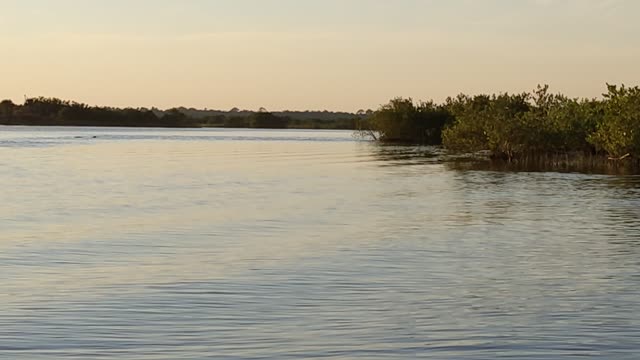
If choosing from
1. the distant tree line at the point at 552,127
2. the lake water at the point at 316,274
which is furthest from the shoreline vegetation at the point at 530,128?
the lake water at the point at 316,274

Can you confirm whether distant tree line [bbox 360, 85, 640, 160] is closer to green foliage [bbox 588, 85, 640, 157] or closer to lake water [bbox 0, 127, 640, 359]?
green foliage [bbox 588, 85, 640, 157]

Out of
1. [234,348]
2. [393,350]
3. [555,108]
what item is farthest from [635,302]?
[555,108]

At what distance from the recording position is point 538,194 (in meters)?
30.7

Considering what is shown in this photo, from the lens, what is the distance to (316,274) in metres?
14.6

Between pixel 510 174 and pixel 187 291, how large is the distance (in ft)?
100

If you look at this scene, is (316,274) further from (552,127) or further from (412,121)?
(412,121)

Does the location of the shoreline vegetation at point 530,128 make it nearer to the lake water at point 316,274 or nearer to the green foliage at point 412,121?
the green foliage at point 412,121

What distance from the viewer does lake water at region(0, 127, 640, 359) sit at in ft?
34.0

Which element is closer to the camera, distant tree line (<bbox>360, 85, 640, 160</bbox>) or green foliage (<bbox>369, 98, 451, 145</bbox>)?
distant tree line (<bbox>360, 85, 640, 160</bbox>)

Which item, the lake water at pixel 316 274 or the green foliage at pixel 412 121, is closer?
the lake water at pixel 316 274

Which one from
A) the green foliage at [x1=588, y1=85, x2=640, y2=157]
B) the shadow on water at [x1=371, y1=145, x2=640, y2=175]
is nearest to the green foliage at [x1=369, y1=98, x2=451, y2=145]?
the shadow on water at [x1=371, y1=145, x2=640, y2=175]

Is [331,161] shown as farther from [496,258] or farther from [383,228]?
[496,258]

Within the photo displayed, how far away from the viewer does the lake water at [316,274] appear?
1037 cm

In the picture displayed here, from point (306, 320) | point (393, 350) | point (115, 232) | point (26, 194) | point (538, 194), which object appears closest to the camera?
point (393, 350)
